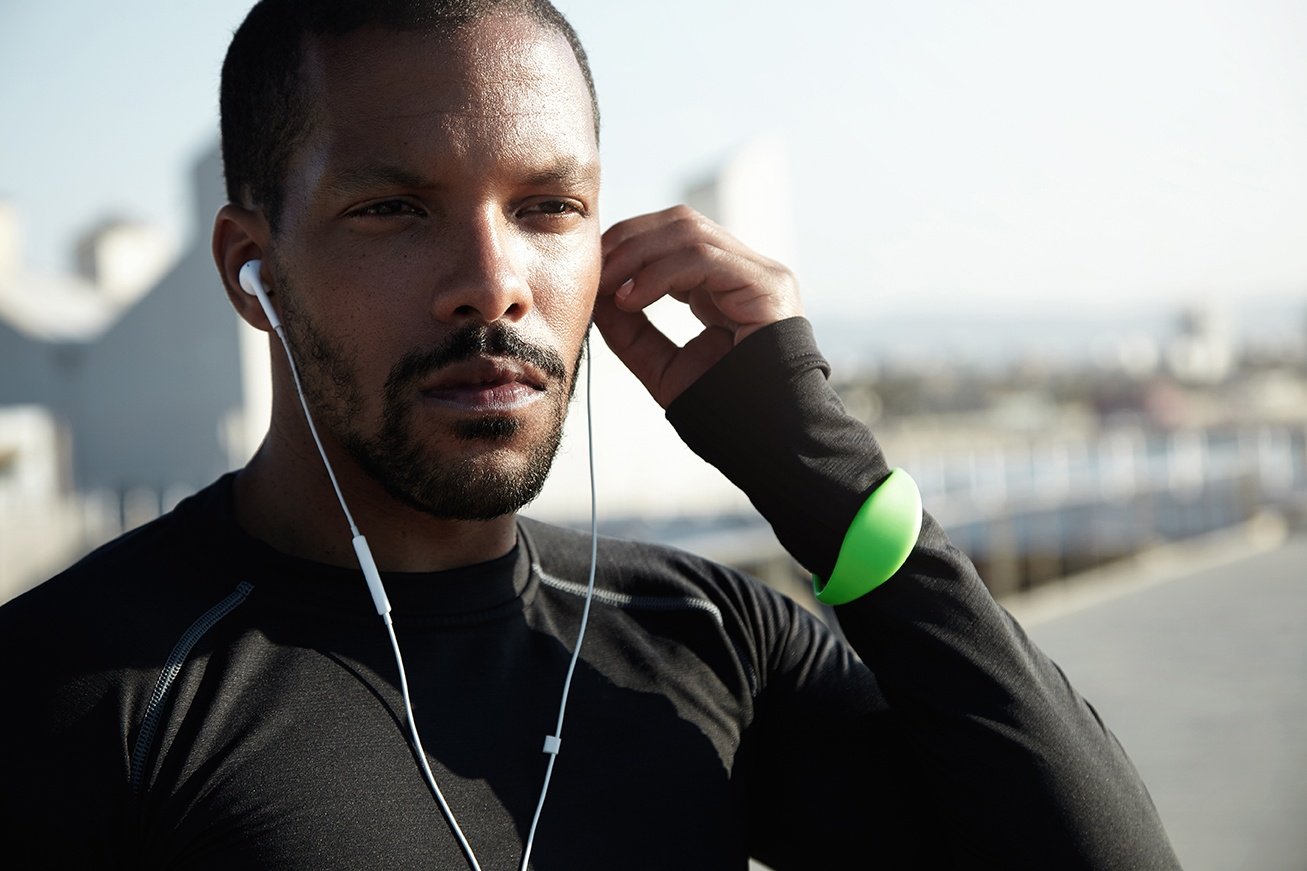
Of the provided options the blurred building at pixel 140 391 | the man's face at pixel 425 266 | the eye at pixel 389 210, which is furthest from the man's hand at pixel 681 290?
the blurred building at pixel 140 391

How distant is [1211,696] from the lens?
21.7 ft

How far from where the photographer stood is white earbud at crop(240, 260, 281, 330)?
1714 millimetres

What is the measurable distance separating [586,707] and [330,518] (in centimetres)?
43

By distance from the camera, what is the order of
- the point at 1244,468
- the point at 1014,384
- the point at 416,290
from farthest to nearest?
1. the point at 1014,384
2. the point at 1244,468
3. the point at 416,290

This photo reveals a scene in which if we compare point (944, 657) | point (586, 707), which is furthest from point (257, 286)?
point (944, 657)

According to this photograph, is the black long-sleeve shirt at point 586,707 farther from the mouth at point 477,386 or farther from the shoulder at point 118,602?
the mouth at point 477,386

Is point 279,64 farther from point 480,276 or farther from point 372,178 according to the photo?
point 480,276

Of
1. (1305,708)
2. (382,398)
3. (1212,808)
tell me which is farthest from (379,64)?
(1305,708)

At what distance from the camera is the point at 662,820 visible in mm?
1721

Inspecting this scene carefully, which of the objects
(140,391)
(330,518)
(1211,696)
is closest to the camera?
(330,518)

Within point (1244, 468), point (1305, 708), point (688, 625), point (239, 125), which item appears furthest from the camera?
point (1244, 468)

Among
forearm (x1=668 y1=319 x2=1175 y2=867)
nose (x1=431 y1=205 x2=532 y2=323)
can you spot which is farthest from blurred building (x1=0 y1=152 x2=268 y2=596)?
nose (x1=431 y1=205 x2=532 y2=323)

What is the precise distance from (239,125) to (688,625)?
96cm

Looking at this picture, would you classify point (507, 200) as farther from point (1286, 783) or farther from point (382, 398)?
point (1286, 783)
